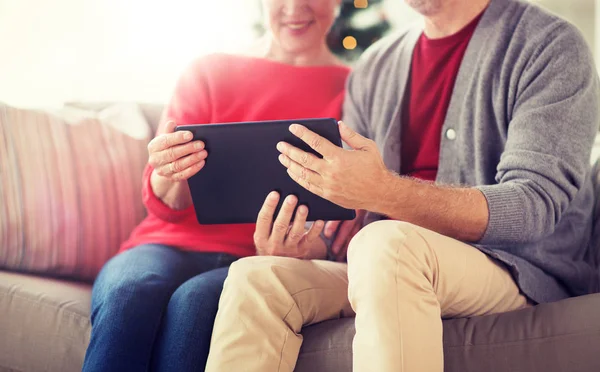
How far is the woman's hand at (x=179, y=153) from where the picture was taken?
1.04m

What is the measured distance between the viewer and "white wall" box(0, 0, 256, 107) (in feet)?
7.21

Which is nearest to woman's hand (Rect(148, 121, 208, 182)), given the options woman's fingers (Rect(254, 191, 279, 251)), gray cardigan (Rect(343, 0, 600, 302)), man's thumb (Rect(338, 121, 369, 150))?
woman's fingers (Rect(254, 191, 279, 251))

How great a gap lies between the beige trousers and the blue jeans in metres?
0.06

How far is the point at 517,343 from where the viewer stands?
94cm

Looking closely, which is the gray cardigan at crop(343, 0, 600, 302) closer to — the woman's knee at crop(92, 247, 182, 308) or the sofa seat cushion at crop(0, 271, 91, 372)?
the woman's knee at crop(92, 247, 182, 308)

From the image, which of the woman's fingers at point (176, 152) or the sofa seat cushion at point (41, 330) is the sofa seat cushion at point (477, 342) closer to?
the sofa seat cushion at point (41, 330)

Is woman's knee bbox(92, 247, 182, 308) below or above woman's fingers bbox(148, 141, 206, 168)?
below

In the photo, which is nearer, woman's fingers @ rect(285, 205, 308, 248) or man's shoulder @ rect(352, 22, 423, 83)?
woman's fingers @ rect(285, 205, 308, 248)

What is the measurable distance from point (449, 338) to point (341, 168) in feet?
1.07

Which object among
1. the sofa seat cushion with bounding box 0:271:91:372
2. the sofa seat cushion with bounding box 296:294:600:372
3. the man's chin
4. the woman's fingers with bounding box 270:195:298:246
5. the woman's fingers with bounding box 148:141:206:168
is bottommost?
the sofa seat cushion with bounding box 0:271:91:372

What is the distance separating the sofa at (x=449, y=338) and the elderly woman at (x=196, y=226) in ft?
0.42

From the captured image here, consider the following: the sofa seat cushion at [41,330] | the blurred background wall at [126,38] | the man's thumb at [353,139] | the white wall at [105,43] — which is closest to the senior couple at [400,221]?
the man's thumb at [353,139]

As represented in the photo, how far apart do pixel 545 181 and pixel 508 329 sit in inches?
10.3

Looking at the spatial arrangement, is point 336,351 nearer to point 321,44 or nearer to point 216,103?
point 216,103
